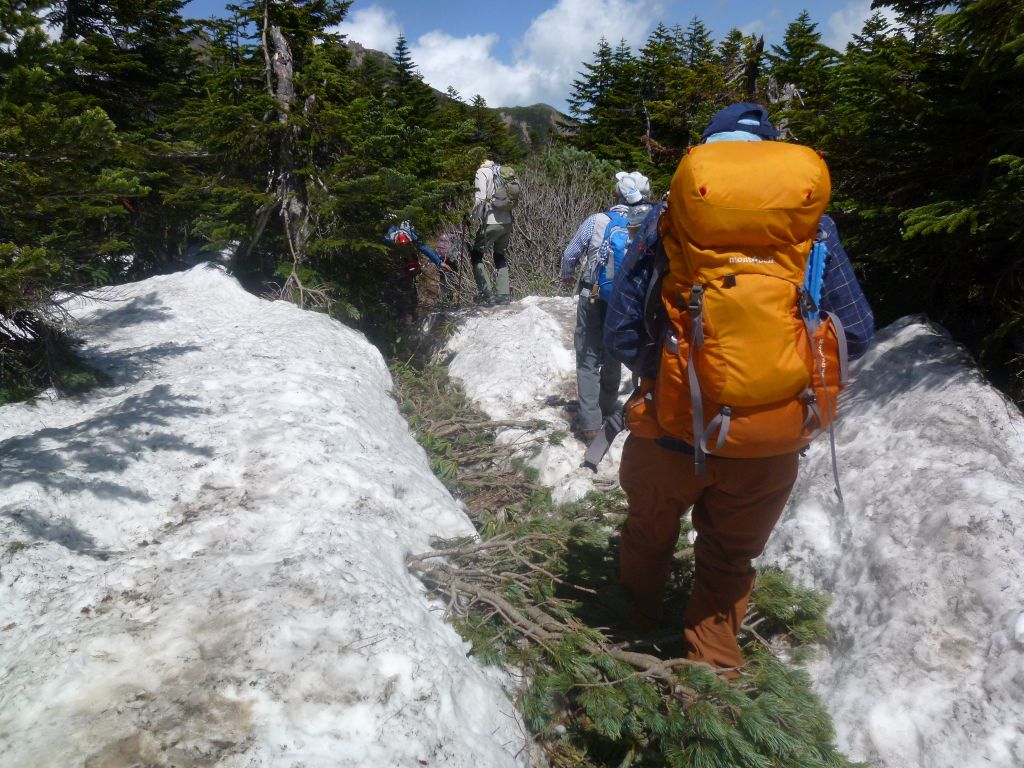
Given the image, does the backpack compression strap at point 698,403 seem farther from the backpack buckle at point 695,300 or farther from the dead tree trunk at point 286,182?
the dead tree trunk at point 286,182

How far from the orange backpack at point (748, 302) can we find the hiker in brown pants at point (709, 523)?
0.22m

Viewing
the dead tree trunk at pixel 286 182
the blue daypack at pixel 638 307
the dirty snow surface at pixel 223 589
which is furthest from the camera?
the dead tree trunk at pixel 286 182

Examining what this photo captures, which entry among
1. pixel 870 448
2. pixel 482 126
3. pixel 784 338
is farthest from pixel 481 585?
pixel 482 126

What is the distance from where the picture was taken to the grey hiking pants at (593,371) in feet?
16.5

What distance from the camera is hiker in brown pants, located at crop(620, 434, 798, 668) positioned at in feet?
8.20

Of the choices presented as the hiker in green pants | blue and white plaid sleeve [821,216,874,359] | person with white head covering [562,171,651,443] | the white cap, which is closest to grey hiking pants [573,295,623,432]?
person with white head covering [562,171,651,443]

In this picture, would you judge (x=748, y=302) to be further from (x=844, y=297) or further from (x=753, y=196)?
(x=844, y=297)

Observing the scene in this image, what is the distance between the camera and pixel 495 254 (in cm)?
848

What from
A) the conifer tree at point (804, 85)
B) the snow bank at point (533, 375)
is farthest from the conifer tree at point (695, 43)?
the snow bank at point (533, 375)

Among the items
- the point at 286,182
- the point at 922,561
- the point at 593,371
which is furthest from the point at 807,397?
the point at 286,182

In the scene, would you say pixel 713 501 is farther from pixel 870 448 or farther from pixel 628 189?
pixel 628 189

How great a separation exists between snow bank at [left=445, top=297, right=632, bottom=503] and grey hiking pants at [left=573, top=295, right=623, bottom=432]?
0.34 metres

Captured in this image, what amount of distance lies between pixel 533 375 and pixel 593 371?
4.75 feet

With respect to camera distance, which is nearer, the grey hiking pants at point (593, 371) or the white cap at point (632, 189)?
the white cap at point (632, 189)
